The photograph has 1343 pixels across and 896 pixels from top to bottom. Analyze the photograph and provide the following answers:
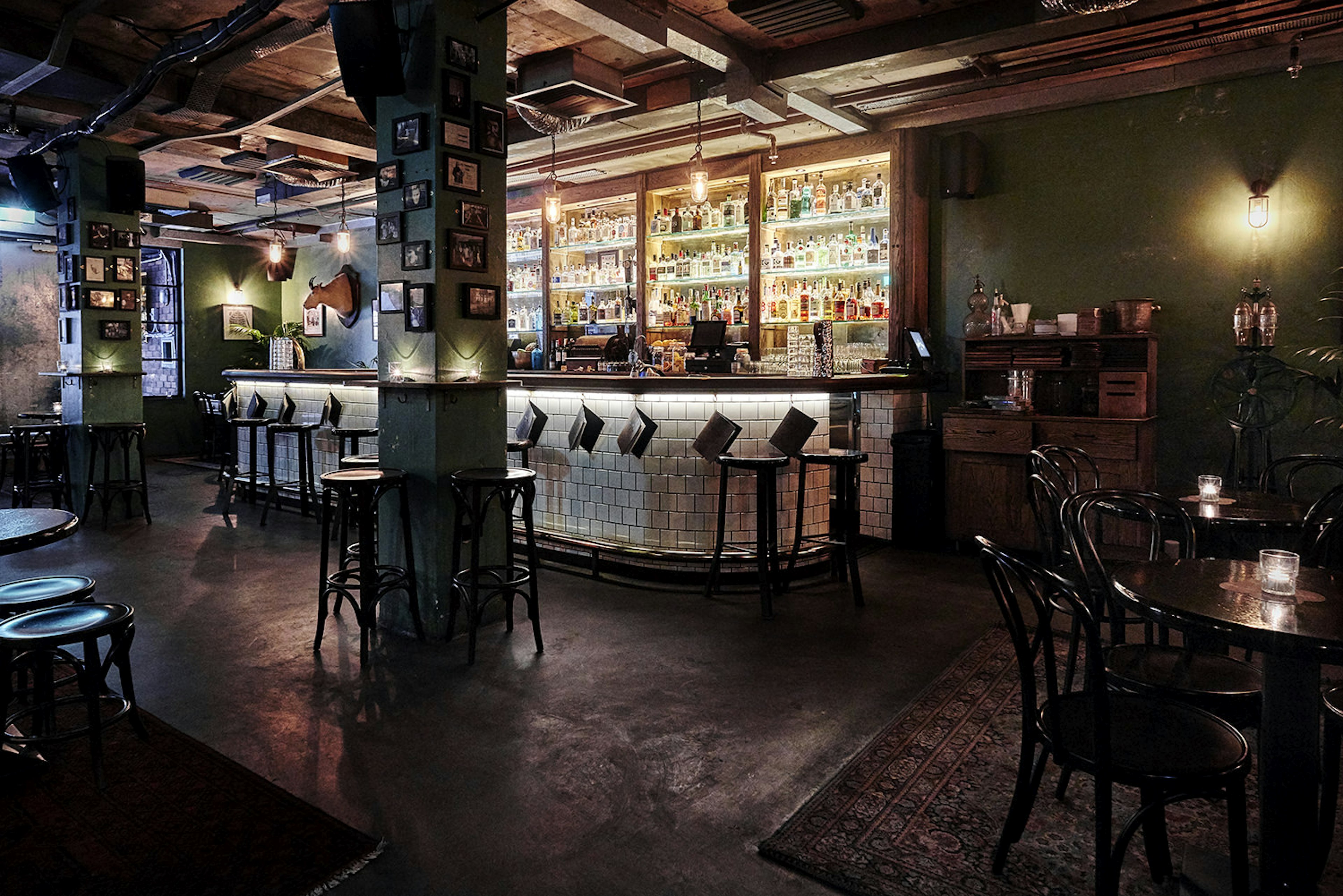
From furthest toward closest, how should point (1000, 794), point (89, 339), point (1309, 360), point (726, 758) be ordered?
point (89, 339) → point (1309, 360) → point (726, 758) → point (1000, 794)

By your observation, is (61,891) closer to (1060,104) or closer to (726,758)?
(726,758)

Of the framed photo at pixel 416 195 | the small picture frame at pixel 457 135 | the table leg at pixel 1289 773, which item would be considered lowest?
the table leg at pixel 1289 773

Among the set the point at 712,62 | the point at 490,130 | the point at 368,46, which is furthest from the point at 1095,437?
the point at 368,46

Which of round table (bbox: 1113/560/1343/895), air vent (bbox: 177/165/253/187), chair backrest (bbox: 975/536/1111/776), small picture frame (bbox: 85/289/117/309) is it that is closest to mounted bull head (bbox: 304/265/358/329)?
air vent (bbox: 177/165/253/187)

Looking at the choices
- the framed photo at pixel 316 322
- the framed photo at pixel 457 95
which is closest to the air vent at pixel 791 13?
the framed photo at pixel 457 95

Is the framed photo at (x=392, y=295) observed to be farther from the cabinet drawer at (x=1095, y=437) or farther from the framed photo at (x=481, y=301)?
the cabinet drawer at (x=1095, y=437)

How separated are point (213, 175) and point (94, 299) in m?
1.99

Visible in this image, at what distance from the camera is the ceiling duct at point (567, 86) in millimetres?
5578

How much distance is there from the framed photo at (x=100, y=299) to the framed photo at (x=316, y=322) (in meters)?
5.20

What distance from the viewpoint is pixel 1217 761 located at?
73.6 inches

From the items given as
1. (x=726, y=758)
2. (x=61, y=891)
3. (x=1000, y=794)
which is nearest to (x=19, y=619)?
(x=61, y=891)

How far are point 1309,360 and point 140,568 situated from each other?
772 cm

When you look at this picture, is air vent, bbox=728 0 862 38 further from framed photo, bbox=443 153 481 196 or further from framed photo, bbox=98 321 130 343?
framed photo, bbox=98 321 130 343

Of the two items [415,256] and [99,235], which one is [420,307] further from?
[99,235]
